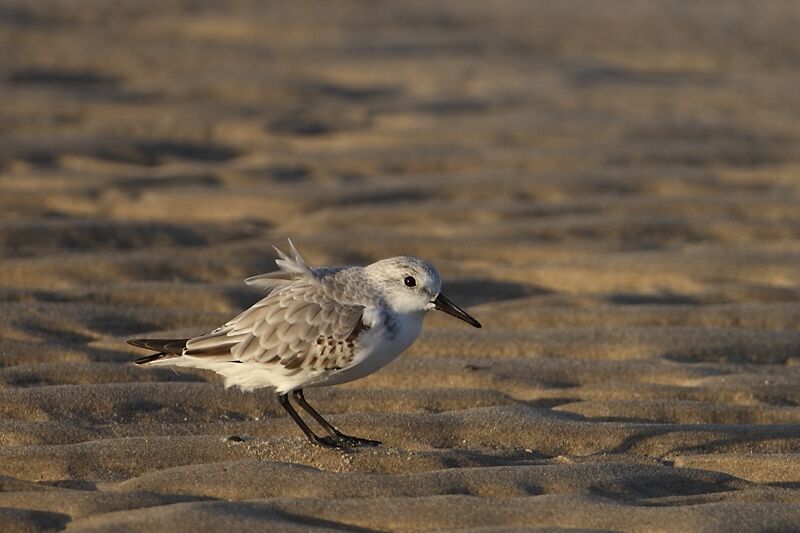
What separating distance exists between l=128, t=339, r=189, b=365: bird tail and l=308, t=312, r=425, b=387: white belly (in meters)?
0.48

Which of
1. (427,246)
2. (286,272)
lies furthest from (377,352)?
(427,246)

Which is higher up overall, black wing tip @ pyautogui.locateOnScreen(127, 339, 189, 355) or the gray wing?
the gray wing

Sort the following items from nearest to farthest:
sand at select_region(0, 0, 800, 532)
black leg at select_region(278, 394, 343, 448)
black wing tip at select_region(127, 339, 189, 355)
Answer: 1. sand at select_region(0, 0, 800, 532)
2. black leg at select_region(278, 394, 343, 448)
3. black wing tip at select_region(127, 339, 189, 355)

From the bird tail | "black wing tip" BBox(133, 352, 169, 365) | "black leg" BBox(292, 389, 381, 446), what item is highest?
the bird tail

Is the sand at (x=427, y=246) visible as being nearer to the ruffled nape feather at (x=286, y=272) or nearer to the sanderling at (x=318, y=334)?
the sanderling at (x=318, y=334)

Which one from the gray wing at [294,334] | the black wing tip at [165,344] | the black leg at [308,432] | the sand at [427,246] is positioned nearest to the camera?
the sand at [427,246]

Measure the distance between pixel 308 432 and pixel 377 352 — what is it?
1.18ft

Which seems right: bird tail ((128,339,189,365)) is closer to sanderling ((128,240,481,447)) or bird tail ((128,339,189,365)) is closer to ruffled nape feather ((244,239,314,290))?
sanderling ((128,240,481,447))

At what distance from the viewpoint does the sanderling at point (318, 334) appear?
16.6 ft

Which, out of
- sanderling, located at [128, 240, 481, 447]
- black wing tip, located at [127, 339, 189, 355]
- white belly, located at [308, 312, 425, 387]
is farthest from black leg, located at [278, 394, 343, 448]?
black wing tip, located at [127, 339, 189, 355]

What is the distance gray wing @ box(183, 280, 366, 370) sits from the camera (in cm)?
505

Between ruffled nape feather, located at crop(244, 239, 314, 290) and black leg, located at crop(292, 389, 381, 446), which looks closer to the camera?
black leg, located at crop(292, 389, 381, 446)

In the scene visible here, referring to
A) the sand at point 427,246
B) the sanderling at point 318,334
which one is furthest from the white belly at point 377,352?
the sand at point 427,246

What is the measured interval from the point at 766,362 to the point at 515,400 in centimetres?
126
